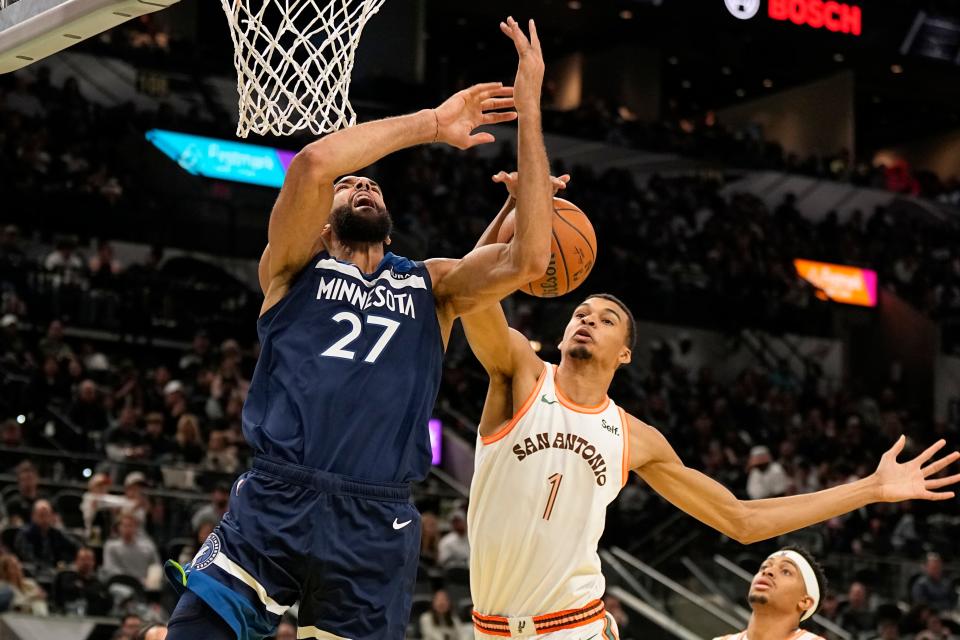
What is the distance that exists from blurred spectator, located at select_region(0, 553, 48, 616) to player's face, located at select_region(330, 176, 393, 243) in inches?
260

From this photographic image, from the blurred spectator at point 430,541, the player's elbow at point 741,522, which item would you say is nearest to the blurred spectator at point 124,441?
the blurred spectator at point 430,541

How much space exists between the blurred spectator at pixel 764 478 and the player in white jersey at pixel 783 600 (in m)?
9.86

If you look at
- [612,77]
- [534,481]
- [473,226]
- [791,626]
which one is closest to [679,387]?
[473,226]

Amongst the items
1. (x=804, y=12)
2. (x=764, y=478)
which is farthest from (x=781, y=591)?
(x=804, y=12)

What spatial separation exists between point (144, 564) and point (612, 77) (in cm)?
2018

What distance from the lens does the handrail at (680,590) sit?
12594 millimetres

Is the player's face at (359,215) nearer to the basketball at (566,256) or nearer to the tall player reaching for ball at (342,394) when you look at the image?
the tall player reaching for ball at (342,394)

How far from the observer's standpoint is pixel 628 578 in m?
13.0

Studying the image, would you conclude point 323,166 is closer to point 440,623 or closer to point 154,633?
point 154,633

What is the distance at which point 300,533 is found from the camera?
4.14 m

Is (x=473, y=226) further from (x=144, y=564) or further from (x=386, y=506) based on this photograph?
(x=386, y=506)

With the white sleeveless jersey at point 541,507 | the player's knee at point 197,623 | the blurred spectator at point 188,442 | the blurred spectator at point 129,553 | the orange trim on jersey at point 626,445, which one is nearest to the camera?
the player's knee at point 197,623

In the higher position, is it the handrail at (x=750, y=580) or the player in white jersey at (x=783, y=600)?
the player in white jersey at (x=783, y=600)

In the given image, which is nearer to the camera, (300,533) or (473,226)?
(300,533)
